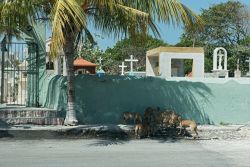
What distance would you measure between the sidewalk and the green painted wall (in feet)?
3.57

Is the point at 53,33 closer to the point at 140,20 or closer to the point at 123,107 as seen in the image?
the point at 140,20

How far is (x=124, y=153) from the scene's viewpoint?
1275 centimetres

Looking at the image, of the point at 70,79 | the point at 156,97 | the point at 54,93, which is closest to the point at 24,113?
the point at 54,93

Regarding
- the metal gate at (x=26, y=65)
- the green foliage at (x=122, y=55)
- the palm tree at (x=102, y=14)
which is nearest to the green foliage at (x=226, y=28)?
the green foliage at (x=122, y=55)

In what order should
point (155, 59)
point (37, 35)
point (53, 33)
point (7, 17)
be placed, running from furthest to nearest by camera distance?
point (155, 59) → point (37, 35) → point (7, 17) → point (53, 33)

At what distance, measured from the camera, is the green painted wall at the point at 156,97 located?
17.5 m

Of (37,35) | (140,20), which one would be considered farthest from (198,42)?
(140,20)

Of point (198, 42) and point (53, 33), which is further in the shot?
point (198, 42)

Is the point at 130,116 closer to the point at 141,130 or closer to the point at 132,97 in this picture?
the point at 132,97

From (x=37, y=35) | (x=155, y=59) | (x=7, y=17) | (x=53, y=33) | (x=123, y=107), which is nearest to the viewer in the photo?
(x=53, y=33)

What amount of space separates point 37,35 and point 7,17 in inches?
202

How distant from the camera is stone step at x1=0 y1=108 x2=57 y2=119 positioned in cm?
1678

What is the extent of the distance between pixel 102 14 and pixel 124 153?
421 cm

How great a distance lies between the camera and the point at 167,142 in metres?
15.2
